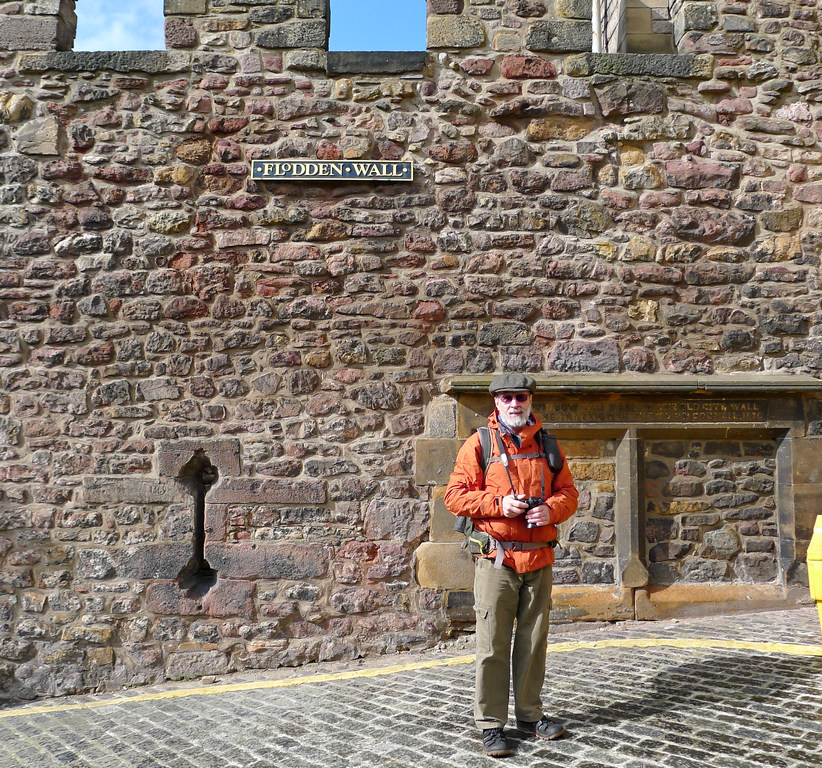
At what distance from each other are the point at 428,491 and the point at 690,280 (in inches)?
106

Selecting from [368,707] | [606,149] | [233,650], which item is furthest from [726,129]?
[233,650]

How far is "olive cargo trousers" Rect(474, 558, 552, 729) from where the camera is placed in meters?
3.46

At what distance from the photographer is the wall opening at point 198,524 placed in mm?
5539

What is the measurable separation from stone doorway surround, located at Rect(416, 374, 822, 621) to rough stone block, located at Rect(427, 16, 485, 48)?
270 centimetres

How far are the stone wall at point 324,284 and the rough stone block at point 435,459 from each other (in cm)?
3

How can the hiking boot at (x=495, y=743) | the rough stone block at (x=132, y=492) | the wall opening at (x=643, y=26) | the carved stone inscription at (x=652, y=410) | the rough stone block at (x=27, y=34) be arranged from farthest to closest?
the wall opening at (x=643, y=26), the rough stone block at (x=27, y=34), the carved stone inscription at (x=652, y=410), the rough stone block at (x=132, y=492), the hiking boot at (x=495, y=743)

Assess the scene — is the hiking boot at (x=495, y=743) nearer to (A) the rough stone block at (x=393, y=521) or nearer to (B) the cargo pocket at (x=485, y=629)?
(B) the cargo pocket at (x=485, y=629)

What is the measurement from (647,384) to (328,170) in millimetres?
2984

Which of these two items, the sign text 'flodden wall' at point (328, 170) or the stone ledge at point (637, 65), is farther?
the stone ledge at point (637, 65)

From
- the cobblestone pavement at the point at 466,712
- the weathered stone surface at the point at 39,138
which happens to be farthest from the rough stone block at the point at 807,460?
the weathered stone surface at the point at 39,138

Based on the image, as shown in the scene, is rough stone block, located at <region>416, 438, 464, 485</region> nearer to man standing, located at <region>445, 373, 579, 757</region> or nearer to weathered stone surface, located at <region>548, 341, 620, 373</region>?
weathered stone surface, located at <region>548, 341, 620, 373</region>

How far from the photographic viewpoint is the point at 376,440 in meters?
5.61

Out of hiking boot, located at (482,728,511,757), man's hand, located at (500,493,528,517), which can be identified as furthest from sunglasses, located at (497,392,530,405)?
hiking boot, located at (482,728,511,757)

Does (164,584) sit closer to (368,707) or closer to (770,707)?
(368,707)
